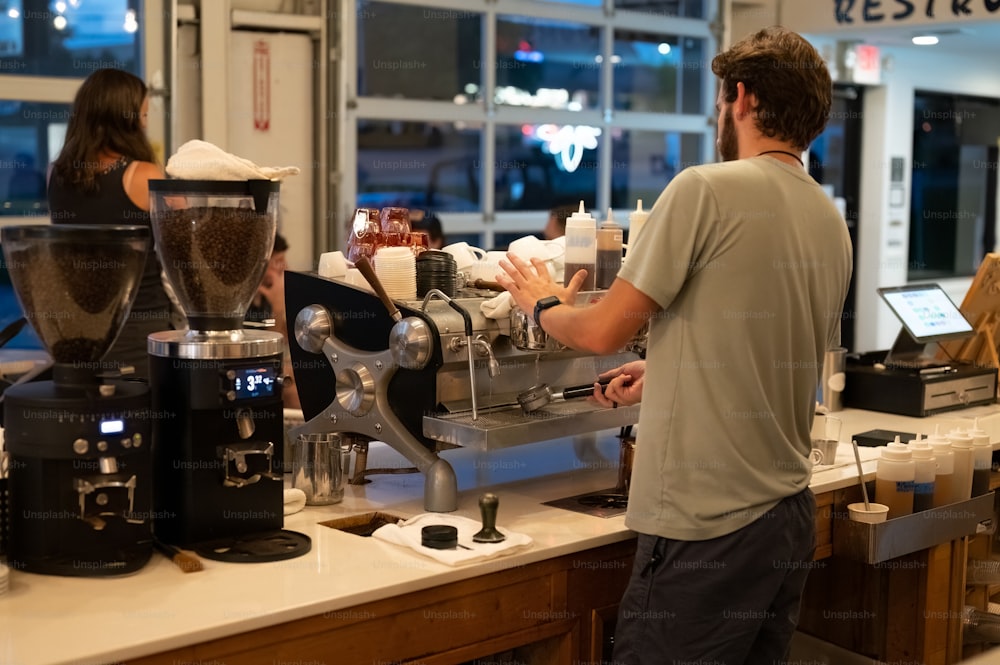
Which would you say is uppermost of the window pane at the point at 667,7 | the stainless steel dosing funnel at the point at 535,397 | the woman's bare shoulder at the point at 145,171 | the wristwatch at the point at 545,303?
the window pane at the point at 667,7

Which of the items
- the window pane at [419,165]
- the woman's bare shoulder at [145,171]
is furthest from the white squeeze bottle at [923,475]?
the window pane at [419,165]

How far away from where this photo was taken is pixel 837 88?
8250 millimetres

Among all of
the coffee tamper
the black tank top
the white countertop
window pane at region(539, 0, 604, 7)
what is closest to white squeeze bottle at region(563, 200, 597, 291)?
the white countertop

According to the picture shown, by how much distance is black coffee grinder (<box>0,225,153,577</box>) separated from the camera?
202 cm

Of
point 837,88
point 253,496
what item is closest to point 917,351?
point 253,496

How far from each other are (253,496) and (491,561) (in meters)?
0.46

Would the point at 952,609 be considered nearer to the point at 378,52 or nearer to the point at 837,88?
the point at 378,52

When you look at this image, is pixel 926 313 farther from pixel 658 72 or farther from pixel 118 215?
pixel 658 72

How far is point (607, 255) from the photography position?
2.79 m

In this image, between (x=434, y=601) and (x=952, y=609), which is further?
(x=952, y=609)

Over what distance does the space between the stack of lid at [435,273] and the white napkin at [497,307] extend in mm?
133

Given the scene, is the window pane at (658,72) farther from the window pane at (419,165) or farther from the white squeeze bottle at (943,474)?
the white squeeze bottle at (943,474)

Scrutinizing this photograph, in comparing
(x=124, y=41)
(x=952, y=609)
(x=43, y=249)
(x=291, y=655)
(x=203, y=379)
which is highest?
(x=124, y=41)

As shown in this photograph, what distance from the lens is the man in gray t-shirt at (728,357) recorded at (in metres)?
2.11
